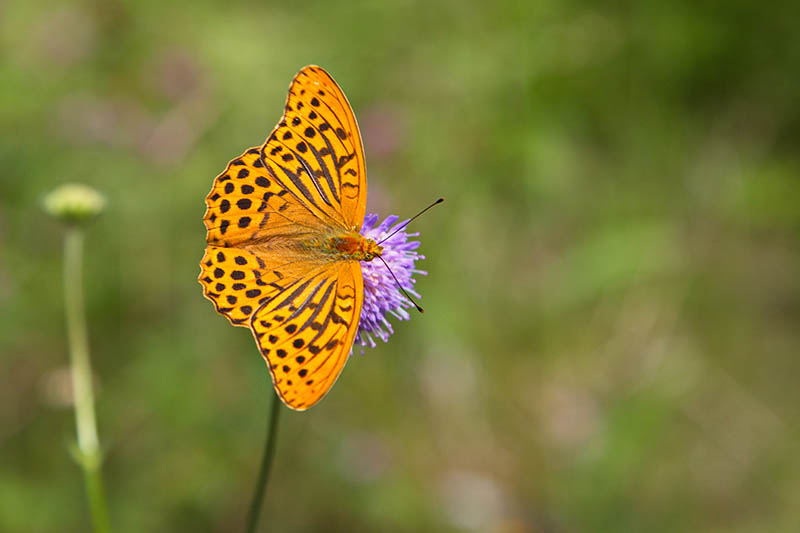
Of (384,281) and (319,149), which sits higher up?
(319,149)

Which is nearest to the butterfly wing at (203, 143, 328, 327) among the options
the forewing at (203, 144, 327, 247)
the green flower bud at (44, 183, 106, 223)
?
the forewing at (203, 144, 327, 247)

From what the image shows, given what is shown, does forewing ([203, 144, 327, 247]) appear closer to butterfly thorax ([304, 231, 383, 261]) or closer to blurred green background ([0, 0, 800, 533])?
butterfly thorax ([304, 231, 383, 261])

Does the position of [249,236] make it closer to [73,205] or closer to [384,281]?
[384,281]

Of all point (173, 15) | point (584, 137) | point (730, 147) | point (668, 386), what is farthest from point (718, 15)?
point (173, 15)

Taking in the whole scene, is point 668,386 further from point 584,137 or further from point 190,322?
point 190,322

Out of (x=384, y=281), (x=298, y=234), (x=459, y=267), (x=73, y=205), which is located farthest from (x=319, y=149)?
(x=459, y=267)

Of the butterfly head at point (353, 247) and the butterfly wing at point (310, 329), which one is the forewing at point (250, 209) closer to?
the butterfly head at point (353, 247)
